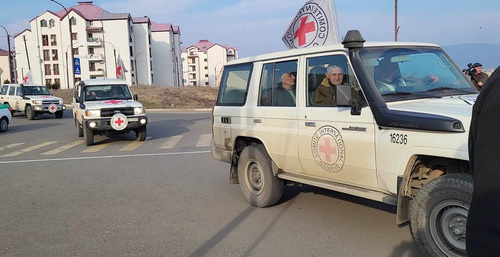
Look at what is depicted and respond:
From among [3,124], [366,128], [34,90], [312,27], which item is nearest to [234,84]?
[366,128]

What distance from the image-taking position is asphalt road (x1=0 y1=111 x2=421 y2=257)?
4441 millimetres

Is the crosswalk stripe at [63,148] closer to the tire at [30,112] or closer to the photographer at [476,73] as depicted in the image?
the tire at [30,112]

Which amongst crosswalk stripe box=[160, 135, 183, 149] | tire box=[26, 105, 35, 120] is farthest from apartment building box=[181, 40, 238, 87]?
crosswalk stripe box=[160, 135, 183, 149]

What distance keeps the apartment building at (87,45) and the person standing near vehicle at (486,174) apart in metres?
75.2

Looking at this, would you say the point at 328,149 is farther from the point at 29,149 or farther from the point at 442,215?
the point at 29,149

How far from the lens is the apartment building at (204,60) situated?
117625 mm

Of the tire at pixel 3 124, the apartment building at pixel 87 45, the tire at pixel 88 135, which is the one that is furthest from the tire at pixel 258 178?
the apartment building at pixel 87 45

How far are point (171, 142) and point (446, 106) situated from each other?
34.6 ft

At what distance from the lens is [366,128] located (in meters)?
4.17

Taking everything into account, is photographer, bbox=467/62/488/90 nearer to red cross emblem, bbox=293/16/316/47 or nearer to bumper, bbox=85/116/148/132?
red cross emblem, bbox=293/16/316/47

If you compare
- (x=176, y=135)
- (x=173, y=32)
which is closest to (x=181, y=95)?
(x=176, y=135)

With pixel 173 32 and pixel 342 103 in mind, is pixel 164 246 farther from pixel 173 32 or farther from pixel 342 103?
pixel 173 32

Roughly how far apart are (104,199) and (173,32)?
91383 millimetres

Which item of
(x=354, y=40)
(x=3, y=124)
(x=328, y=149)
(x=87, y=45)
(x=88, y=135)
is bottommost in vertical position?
(x=88, y=135)
